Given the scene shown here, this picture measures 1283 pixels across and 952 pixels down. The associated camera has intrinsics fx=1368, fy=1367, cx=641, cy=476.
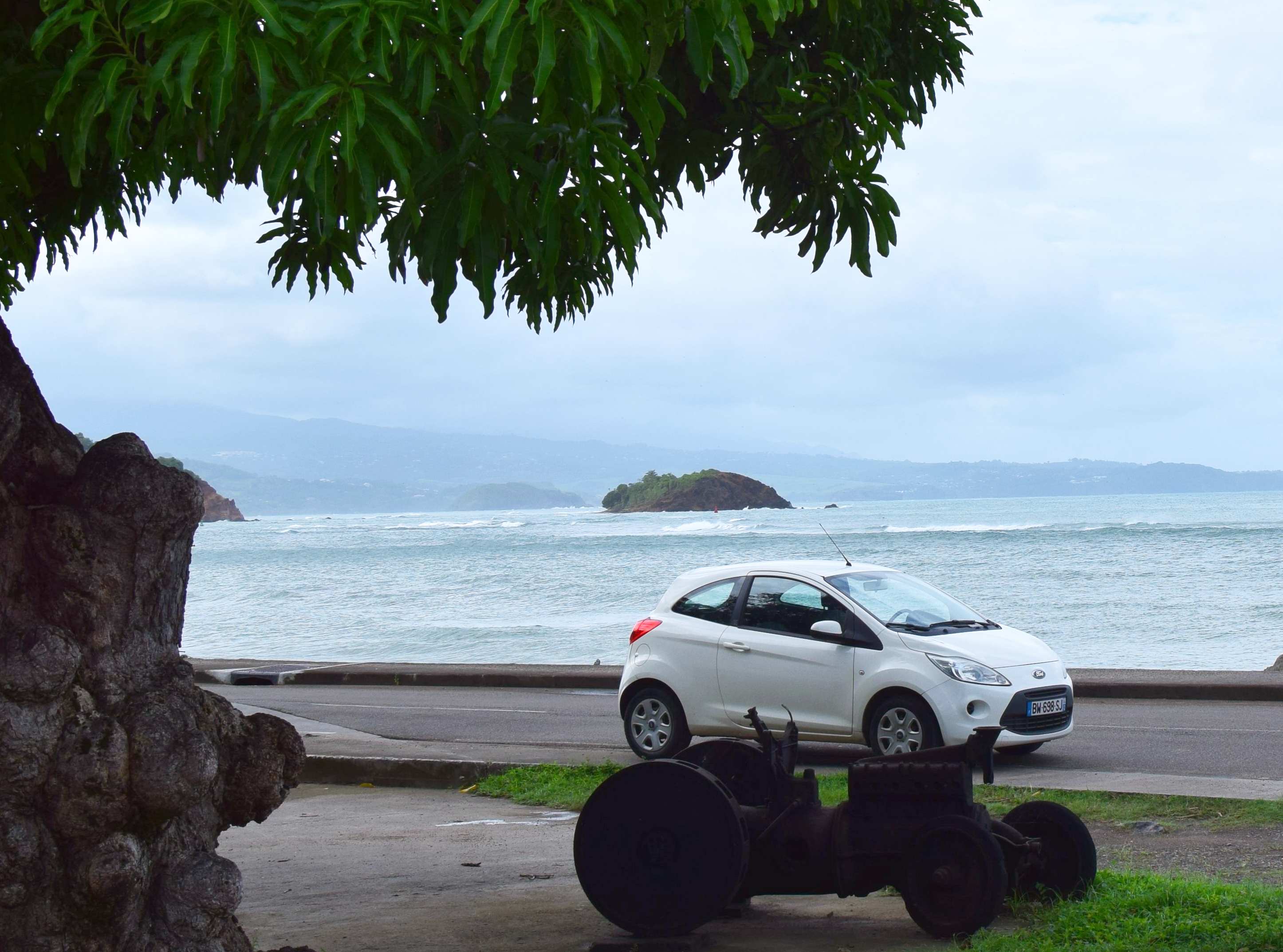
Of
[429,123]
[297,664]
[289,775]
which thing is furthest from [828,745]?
[297,664]

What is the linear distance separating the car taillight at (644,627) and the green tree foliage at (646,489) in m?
141

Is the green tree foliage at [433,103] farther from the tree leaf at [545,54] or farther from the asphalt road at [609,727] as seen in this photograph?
the asphalt road at [609,727]

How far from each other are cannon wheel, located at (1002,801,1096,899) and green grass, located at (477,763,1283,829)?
5.72 feet

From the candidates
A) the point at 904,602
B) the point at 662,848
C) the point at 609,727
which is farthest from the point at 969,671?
the point at 662,848

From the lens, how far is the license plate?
11.0m

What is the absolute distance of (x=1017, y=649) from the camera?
37.5ft

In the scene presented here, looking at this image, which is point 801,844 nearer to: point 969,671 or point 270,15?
point 270,15

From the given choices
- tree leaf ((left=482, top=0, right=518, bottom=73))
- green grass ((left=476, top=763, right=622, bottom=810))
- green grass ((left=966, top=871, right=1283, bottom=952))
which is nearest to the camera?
tree leaf ((left=482, top=0, right=518, bottom=73))

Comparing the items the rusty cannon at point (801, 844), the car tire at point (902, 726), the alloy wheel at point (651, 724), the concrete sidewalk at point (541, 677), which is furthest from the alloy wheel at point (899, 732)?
the concrete sidewalk at point (541, 677)

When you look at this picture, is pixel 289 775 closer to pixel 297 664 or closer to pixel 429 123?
pixel 429 123

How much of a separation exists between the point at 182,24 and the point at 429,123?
732 millimetres

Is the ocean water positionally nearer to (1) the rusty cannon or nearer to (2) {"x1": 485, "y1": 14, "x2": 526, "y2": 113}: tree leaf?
(1) the rusty cannon

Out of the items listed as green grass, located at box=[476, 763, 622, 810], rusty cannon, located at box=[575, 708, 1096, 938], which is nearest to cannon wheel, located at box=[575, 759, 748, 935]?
rusty cannon, located at box=[575, 708, 1096, 938]

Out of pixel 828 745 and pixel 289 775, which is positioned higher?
pixel 289 775
